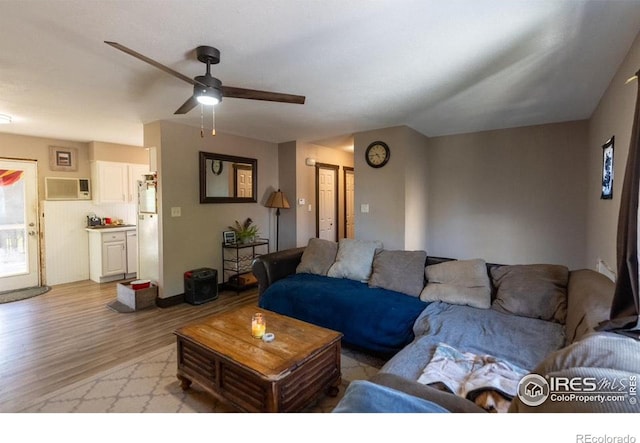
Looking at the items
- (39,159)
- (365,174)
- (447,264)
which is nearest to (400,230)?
(365,174)

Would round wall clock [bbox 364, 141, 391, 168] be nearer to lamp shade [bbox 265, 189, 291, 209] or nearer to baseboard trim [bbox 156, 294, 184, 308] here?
lamp shade [bbox 265, 189, 291, 209]

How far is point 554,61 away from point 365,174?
251 centimetres

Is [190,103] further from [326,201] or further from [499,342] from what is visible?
[326,201]

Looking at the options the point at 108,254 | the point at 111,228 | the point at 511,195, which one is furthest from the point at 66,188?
the point at 511,195

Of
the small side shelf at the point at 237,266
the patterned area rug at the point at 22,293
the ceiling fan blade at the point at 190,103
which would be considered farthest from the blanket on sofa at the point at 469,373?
the patterned area rug at the point at 22,293

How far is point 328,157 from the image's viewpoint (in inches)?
229

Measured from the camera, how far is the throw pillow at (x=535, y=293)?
7.14 ft

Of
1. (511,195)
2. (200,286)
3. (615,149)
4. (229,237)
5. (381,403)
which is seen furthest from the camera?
(229,237)

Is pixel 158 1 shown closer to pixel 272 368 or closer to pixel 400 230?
pixel 272 368

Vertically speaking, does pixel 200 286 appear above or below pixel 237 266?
below

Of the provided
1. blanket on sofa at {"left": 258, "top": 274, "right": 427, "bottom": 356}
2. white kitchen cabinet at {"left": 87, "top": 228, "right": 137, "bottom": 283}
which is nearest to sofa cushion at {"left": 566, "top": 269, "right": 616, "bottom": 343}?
blanket on sofa at {"left": 258, "top": 274, "right": 427, "bottom": 356}

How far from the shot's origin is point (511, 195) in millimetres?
4324

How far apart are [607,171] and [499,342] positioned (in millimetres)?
1879

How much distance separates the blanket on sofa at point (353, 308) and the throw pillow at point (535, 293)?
625 mm
